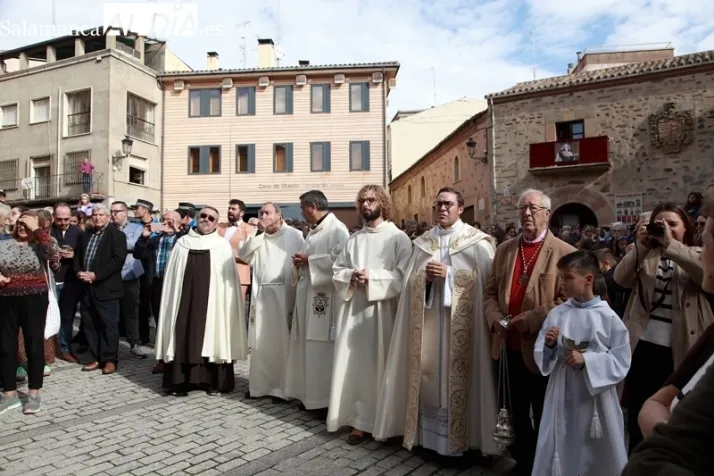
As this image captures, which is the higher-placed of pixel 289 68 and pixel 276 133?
pixel 289 68

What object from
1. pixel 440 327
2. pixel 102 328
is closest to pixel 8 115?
pixel 102 328

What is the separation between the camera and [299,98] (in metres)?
24.1

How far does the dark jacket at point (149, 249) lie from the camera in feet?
24.7

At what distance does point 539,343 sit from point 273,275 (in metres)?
3.23

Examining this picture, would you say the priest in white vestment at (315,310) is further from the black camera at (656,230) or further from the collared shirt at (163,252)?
the collared shirt at (163,252)

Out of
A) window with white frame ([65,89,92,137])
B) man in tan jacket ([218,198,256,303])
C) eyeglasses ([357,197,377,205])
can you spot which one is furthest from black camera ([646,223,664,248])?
window with white frame ([65,89,92,137])

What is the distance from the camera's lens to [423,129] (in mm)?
36000

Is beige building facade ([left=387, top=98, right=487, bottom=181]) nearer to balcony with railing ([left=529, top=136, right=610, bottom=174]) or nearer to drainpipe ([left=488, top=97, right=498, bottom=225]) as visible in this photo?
drainpipe ([left=488, top=97, right=498, bottom=225])

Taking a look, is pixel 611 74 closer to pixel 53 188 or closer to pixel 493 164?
pixel 493 164

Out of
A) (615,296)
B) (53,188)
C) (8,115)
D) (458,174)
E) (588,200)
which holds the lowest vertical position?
(615,296)

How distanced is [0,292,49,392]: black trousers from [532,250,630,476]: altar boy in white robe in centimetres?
438

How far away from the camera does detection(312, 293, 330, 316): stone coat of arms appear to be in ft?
16.3

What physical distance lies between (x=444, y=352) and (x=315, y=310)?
4.86ft

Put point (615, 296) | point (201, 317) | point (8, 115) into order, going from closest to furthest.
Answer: point (615, 296), point (201, 317), point (8, 115)
